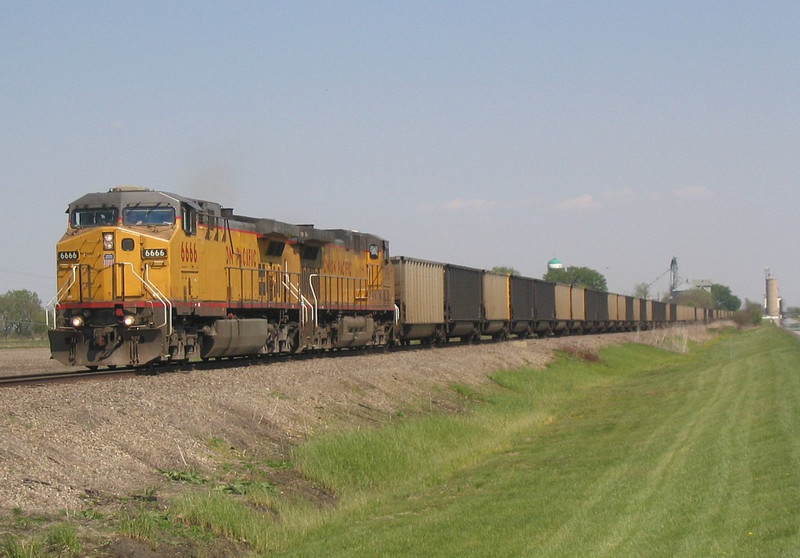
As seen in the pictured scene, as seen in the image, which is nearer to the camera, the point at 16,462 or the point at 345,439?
the point at 16,462

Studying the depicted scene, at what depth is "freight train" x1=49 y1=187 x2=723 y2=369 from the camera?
1933cm

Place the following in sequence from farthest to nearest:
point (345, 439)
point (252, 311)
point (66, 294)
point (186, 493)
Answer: point (252, 311) < point (66, 294) < point (345, 439) < point (186, 493)

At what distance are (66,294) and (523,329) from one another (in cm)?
3401

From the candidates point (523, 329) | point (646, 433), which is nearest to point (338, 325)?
point (646, 433)

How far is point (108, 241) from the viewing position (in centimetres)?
1978

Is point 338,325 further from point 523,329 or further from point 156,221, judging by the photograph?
point 523,329

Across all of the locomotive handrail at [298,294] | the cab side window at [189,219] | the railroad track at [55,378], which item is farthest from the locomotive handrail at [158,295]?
the locomotive handrail at [298,294]

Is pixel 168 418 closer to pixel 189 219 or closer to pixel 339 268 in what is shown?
pixel 189 219

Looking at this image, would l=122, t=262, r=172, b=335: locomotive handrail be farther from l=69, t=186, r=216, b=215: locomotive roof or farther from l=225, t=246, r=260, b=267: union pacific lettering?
l=225, t=246, r=260, b=267: union pacific lettering

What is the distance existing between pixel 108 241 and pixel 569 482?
38.0ft

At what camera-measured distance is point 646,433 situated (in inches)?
708

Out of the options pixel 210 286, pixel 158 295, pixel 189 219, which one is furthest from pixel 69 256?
pixel 210 286

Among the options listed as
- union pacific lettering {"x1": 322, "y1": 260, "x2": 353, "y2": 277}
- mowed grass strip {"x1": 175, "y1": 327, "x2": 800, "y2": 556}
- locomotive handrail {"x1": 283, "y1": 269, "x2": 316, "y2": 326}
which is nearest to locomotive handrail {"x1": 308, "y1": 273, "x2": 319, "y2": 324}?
locomotive handrail {"x1": 283, "y1": 269, "x2": 316, "y2": 326}

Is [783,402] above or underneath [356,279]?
underneath
